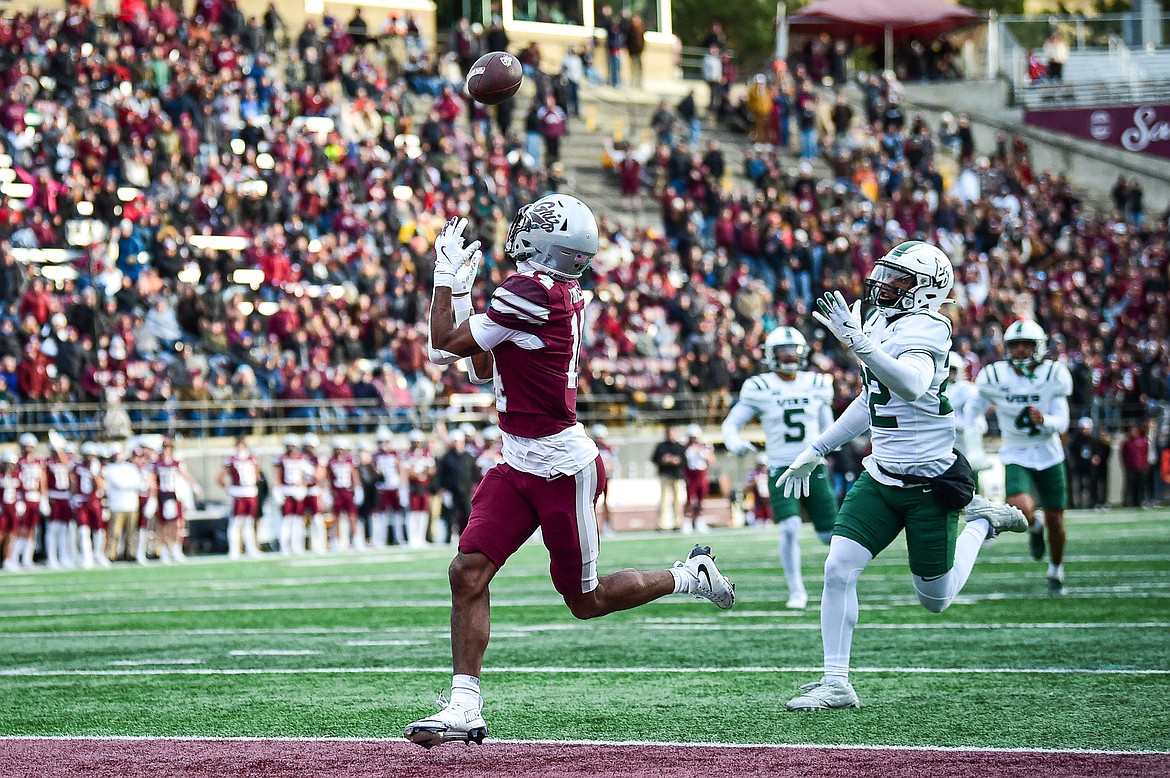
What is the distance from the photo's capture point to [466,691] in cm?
571

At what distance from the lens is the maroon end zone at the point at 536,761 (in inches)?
208

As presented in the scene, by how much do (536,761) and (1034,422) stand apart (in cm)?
676

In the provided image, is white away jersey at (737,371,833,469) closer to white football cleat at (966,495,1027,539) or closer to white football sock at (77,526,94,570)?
white football cleat at (966,495,1027,539)

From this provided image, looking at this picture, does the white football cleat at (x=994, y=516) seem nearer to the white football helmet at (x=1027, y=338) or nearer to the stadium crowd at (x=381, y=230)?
the white football helmet at (x=1027, y=338)

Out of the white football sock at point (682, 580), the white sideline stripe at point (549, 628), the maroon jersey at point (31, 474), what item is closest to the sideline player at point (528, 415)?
the white football sock at point (682, 580)

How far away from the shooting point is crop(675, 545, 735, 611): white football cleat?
6.61 metres

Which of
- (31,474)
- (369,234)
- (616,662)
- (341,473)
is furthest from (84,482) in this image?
(616,662)

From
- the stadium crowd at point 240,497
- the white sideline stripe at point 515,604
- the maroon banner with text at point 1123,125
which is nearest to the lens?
the white sideline stripe at point 515,604

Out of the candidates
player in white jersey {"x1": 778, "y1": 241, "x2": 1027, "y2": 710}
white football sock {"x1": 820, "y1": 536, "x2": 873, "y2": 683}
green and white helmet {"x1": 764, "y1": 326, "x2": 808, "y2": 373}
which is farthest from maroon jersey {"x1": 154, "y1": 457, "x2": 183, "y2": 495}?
white football sock {"x1": 820, "y1": 536, "x2": 873, "y2": 683}

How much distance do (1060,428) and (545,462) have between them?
6.56m

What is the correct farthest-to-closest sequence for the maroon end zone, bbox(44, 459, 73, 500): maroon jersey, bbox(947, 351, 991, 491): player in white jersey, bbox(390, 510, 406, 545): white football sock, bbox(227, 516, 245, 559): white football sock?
bbox(390, 510, 406, 545): white football sock
bbox(227, 516, 245, 559): white football sock
bbox(44, 459, 73, 500): maroon jersey
bbox(947, 351, 991, 491): player in white jersey
the maroon end zone

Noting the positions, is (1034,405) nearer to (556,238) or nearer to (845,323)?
(845,323)

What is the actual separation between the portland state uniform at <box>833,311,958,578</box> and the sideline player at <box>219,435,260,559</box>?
1447 centimetres

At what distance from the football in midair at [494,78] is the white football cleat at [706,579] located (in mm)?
1971
